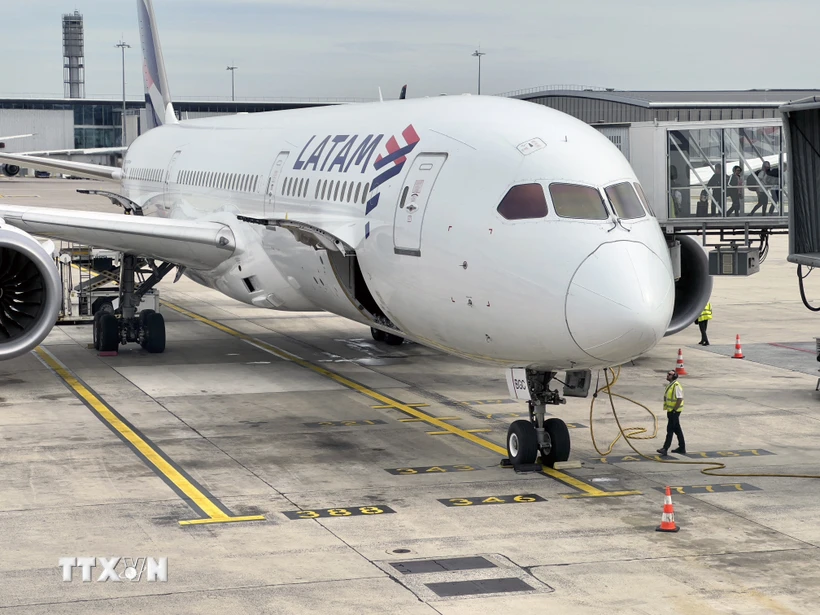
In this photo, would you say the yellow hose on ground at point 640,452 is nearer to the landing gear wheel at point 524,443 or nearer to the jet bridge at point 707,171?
the landing gear wheel at point 524,443

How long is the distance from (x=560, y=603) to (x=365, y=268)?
280 inches

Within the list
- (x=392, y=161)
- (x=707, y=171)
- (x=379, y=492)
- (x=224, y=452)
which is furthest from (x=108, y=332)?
(x=707, y=171)

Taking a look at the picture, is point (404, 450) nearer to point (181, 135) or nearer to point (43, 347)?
point (43, 347)

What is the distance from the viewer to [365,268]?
16.6 meters

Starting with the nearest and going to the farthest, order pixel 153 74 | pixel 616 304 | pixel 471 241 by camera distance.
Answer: pixel 616 304 → pixel 471 241 → pixel 153 74

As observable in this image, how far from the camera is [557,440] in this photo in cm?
1528

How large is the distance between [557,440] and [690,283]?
1001 cm

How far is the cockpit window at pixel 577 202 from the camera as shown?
13773 millimetres

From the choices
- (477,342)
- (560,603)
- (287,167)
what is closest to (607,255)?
(477,342)

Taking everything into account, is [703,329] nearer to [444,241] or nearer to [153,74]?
[444,241]

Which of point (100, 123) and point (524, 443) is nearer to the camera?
point (524, 443)

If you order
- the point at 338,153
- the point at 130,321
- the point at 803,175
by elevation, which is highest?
the point at 338,153

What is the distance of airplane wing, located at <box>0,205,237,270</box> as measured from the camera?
22.1m

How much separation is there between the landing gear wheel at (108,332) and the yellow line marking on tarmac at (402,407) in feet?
10.1
